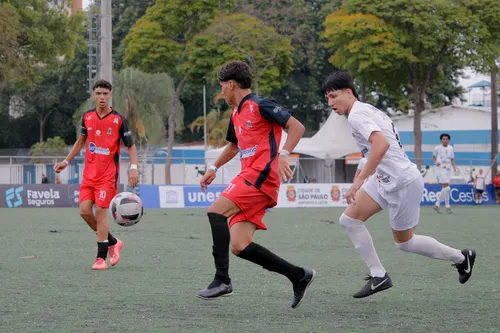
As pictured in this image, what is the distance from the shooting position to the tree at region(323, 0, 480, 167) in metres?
32.3

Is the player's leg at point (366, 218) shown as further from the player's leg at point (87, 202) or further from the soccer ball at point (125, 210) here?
the player's leg at point (87, 202)

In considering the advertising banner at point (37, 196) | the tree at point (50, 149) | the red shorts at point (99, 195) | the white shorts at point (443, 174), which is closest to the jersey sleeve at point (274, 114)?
the red shorts at point (99, 195)

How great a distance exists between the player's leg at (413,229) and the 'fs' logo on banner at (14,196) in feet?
72.4

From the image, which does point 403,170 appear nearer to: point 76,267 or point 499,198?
point 76,267

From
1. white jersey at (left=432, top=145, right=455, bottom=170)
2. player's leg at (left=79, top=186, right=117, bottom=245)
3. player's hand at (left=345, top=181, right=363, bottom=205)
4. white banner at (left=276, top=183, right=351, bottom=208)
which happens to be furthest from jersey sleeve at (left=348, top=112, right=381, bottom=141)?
white banner at (left=276, top=183, right=351, bottom=208)

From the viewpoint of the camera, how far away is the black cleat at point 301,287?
655cm

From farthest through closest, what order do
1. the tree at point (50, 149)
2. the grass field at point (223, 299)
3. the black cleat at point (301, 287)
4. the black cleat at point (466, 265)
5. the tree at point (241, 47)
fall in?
the tree at point (50, 149), the tree at point (241, 47), the black cleat at point (466, 265), the black cleat at point (301, 287), the grass field at point (223, 299)

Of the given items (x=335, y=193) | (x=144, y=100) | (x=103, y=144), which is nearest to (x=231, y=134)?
(x=103, y=144)

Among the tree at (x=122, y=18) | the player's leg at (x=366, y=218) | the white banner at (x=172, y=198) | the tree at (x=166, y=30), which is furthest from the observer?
the tree at (x=122, y=18)

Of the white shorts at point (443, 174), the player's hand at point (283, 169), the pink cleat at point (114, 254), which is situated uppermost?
the player's hand at point (283, 169)

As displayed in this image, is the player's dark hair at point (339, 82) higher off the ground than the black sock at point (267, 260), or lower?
higher

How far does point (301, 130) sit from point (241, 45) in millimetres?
28540

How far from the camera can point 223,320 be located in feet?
19.9

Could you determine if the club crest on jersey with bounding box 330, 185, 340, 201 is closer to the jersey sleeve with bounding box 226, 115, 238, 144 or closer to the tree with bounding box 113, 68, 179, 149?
the jersey sleeve with bounding box 226, 115, 238, 144
